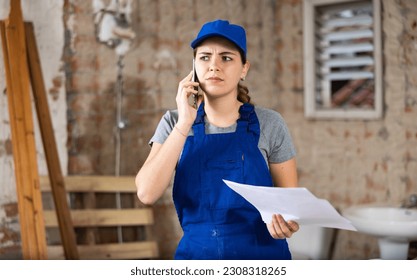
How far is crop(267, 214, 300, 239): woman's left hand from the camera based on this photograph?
4.01 feet

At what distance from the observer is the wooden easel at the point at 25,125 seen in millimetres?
1769

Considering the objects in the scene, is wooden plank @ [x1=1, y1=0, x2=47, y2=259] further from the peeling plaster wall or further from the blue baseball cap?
the blue baseball cap

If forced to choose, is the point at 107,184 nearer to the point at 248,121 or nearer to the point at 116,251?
the point at 116,251

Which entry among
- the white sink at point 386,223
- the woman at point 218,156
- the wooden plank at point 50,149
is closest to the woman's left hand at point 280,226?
the woman at point 218,156

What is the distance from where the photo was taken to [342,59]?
1671 mm

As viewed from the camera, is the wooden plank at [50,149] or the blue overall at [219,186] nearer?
the blue overall at [219,186]

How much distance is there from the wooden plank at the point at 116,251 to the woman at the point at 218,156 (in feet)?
1.65

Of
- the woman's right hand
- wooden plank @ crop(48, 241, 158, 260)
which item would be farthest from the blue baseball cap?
wooden plank @ crop(48, 241, 158, 260)

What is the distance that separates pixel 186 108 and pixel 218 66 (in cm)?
14

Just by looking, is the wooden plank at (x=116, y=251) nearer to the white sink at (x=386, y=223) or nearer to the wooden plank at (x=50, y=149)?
the wooden plank at (x=50, y=149)

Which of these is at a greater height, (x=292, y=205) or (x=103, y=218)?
(x=292, y=205)

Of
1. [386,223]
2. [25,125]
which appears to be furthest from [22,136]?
[386,223]
